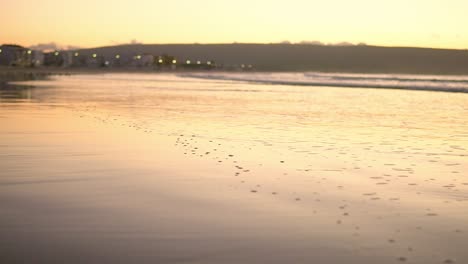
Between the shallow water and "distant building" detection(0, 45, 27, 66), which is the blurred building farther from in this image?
the shallow water

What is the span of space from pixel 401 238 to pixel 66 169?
581cm

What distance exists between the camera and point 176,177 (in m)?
9.02

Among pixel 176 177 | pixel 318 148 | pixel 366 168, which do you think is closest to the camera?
pixel 176 177

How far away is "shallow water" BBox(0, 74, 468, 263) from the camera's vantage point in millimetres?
5191

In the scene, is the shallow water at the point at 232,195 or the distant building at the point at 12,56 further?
the distant building at the point at 12,56

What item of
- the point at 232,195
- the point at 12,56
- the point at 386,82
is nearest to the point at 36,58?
the point at 12,56

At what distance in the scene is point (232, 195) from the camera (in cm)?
769

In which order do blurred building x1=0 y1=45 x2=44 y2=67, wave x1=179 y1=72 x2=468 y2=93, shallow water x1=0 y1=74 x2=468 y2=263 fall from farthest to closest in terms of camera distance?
1. blurred building x1=0 y1=45 x2=44 y2=67
2. wave x1=179 y1=72 x2=468 y2=93
3. shallow water x1=0 y1=74 x2=468 y2=263

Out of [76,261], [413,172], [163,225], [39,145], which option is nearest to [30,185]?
[163,225]

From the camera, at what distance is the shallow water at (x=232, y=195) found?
5191mm

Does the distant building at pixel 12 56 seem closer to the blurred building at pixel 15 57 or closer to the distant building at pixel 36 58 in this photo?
the blurred building at pixel 15 57

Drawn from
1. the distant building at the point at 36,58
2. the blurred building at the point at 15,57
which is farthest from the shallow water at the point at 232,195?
the distant building at the point at 36,58

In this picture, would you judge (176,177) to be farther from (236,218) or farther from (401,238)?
(401,238)

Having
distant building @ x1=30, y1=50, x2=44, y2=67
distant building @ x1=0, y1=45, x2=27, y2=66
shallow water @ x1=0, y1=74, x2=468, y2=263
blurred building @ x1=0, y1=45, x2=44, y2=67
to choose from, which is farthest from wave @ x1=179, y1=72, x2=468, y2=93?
distant building @ x1=30, y1=50, x2=44, y2=67
